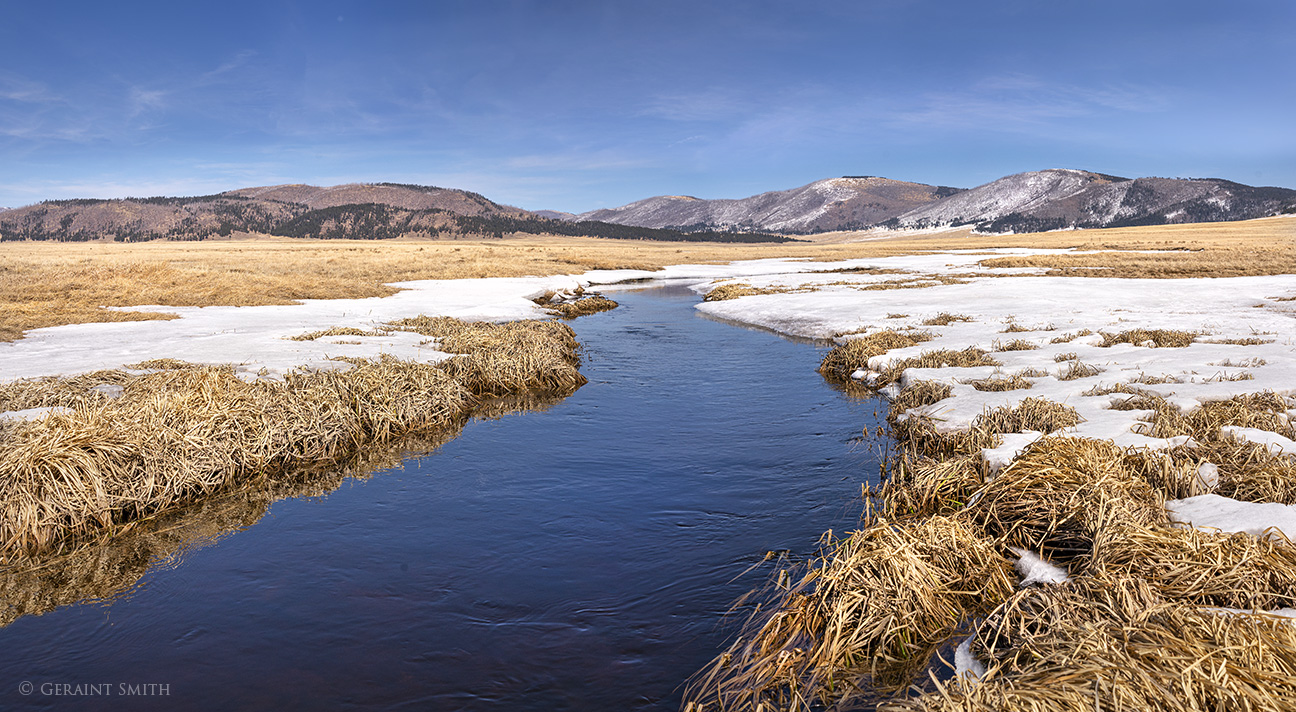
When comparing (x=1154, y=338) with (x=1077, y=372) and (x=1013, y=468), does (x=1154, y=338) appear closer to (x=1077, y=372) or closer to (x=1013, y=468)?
(x=1077, y=372)

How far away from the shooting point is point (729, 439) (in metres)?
12.3

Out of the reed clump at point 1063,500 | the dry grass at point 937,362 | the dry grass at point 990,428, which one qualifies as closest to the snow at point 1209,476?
the reed clump at point 1063,500

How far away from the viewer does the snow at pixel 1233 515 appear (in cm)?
614

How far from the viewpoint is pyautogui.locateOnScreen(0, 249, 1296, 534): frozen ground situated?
39.3 ft

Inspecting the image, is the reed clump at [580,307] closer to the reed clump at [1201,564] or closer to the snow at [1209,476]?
the snow at [1209,476]

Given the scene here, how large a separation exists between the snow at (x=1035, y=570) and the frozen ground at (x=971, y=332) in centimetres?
144

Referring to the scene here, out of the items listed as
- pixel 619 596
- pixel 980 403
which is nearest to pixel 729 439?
pixel 980 403

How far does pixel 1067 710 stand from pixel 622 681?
3.11 meters

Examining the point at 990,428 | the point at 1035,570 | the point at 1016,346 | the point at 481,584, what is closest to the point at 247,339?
the point at 481,584

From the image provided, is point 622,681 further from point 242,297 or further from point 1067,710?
point 242,297

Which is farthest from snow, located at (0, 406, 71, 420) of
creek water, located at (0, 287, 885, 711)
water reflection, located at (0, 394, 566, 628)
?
creek water, located at (0, 287, 885, 711)

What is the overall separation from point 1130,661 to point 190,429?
10.7m

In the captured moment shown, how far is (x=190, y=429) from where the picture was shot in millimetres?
10008

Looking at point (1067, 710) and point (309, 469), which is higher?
point (1067, 710)
